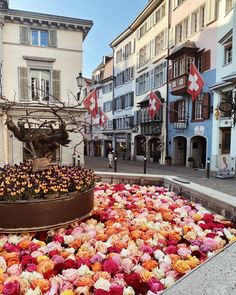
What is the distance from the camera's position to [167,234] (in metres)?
3.67

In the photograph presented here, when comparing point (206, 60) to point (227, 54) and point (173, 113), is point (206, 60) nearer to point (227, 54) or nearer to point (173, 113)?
point (227, 54)

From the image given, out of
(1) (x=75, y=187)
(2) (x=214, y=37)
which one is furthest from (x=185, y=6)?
(1) (x=75, y=187)

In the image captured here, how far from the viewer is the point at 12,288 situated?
2.32m

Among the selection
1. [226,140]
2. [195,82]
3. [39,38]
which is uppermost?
[39,38]

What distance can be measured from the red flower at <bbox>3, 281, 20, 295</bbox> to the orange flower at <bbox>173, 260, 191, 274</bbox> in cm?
158

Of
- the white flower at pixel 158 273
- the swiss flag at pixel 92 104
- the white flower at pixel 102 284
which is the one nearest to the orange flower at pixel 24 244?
the white flower at pixel 102 284

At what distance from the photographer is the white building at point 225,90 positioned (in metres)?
15.9

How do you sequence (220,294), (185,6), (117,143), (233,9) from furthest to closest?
1. (117,143)
2. (185,6)
3. (233,9)
4. (220,294)

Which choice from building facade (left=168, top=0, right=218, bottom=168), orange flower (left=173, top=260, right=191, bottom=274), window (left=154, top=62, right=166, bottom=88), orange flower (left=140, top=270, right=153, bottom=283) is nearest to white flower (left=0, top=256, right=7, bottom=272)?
orange flower (left=140, top=270, right=153, bottom=283)

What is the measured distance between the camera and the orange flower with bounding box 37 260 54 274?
2715mm

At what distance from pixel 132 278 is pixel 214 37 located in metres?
19.2

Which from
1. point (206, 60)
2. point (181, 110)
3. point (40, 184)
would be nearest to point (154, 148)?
point (181, 110)

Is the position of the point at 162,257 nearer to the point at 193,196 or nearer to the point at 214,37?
the point at 193,196

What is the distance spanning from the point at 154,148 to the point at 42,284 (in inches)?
987
